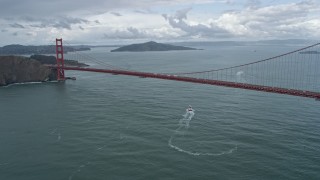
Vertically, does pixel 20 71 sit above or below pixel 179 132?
above

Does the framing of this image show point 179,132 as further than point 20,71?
No

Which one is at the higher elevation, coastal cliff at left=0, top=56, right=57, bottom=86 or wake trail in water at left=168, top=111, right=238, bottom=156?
coastal cliff at left=0, top=56, right=57, bottom=86

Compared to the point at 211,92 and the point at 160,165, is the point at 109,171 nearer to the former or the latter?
the point at 160,165

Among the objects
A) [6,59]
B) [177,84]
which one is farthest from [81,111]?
[6,59]

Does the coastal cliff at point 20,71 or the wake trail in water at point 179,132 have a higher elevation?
the coastal cliff at point 20,71

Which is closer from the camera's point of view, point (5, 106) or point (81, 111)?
point (81, 111)

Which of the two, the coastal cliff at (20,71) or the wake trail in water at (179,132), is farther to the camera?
the coastal cliff at (20,71)

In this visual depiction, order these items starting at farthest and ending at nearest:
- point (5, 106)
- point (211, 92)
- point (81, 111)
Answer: point (211, 92)
point (5, 106)
point (81, 111)

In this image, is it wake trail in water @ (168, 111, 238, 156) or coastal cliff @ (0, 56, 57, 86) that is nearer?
wake trail in water @ (168, 111, 238, 156)
